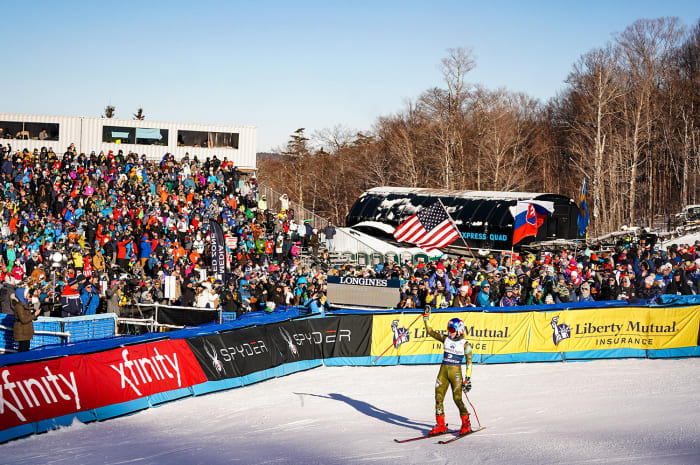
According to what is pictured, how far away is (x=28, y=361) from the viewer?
475 inches

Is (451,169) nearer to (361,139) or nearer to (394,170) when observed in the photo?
(394,170)

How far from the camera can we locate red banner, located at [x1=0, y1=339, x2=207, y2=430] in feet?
38.5

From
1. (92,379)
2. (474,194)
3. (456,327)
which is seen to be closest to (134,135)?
(474,194)

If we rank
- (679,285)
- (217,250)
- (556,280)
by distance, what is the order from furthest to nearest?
1. (217,250)
2. (556,280)
3. (679,285)

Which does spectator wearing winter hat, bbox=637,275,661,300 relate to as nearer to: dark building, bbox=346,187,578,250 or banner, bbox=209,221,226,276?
banner, bbox=209,221,226,276

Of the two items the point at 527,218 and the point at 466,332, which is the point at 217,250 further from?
the point at 527,218

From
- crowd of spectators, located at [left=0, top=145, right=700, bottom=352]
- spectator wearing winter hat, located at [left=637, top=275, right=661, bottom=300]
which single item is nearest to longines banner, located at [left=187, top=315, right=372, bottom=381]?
crowd of spectators, located at [left=0, top=145, right=700, bottom=352]

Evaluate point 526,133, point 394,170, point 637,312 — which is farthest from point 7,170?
point 526,133

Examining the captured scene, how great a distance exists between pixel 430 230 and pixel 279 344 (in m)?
11.0

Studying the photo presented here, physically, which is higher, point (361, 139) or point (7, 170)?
point (361, 139)

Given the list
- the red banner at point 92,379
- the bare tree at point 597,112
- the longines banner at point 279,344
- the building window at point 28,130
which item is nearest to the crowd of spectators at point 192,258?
the longines banner at point 279,344

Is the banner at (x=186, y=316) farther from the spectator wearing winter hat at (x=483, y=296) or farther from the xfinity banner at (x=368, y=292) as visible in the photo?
the spectator wearing winter hat at (x=483, y=296)

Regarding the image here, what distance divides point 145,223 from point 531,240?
17.3 meters

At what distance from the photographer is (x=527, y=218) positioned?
34.9m
